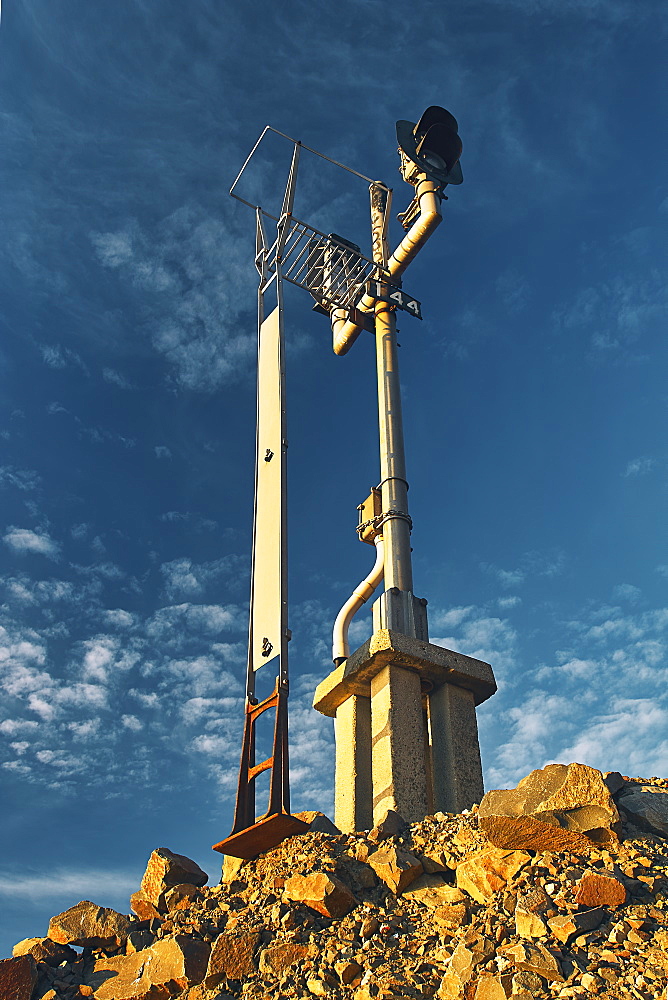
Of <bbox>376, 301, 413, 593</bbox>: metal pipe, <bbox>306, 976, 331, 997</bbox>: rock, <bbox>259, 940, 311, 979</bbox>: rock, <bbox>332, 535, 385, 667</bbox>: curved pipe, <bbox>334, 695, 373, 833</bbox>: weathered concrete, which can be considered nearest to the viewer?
<bbox>306, 976, 331, 997</bbox>: rock

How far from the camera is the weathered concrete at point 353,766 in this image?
56.0ft

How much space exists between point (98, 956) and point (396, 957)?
4980 mm

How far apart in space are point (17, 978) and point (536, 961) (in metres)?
7.22

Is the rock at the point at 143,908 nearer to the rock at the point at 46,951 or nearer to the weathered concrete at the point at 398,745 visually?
the rock at the point at 46,951

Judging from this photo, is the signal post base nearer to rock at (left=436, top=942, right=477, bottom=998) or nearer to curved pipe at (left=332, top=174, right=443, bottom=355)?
rock at (left=436, top=942, right=477, bottom=998)

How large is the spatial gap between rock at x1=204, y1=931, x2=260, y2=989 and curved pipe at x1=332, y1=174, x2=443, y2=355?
17.8 m

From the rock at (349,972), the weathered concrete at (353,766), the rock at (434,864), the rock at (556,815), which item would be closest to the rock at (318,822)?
the weathered concrete at (353,766)

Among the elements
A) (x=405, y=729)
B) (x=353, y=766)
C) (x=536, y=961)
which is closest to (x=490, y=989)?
(x=536, y=961)

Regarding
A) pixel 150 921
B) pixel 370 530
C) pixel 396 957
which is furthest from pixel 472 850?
pixel 370 530

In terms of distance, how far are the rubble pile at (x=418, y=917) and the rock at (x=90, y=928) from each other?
27 mm

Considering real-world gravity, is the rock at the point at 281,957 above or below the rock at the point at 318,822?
below

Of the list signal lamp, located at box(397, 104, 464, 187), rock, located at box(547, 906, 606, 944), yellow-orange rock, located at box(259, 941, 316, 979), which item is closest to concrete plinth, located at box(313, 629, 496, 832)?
yellow-orange rock, located at box(259, 941, 316, 979)

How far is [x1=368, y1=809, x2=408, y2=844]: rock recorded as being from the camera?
13.8 m

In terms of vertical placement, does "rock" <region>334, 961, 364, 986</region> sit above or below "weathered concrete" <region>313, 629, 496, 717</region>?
below
